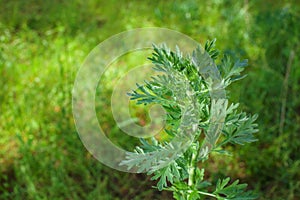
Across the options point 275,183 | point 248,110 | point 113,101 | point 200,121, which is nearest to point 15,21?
point 113,101

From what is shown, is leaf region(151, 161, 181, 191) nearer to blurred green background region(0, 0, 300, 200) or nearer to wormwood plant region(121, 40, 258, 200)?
wormwood plant region(121, 40, 258, 200)

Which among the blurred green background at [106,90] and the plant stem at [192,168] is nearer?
the plant stem at [192,168]

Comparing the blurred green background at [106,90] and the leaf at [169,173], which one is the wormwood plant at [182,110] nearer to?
the leaf at [169,173]

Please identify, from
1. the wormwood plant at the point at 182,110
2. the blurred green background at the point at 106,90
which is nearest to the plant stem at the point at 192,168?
the wormwood plant at the point at 182,110

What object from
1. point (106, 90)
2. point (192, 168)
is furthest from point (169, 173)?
point (106, 90)

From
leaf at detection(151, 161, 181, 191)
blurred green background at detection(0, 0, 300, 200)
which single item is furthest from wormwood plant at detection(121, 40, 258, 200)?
blurred green background at detection(0, 0, 300, 200)

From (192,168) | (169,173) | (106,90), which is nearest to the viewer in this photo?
(169,173)

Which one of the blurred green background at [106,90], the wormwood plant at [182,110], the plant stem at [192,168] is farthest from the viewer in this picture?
the blurred green background at [106,90]

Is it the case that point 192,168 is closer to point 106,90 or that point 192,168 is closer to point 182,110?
point 182,110

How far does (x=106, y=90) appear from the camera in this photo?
292cm

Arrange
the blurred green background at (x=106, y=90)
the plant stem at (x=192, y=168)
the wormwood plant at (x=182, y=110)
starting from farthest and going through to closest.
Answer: the blurred green background at (x=106, y=90) < the plant stem at (x=192, y=168) < the wormwood plant at (x=182, y=110)

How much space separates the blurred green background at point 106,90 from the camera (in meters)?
2.39

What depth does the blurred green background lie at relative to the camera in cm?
239

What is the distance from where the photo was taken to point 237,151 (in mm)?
2545
